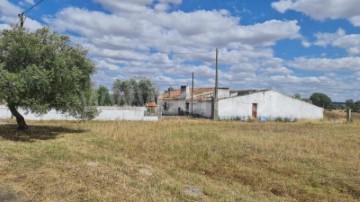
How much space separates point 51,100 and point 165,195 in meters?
12.7

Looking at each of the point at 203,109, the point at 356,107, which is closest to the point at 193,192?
the point at 203,109

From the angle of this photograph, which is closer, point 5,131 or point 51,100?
point 51,100

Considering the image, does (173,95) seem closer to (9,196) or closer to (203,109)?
(203,109)

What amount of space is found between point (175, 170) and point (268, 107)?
46440 mm

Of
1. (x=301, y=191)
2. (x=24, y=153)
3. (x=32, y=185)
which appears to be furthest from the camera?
(x=24, y=153)

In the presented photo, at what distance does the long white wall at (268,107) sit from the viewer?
54.7 m

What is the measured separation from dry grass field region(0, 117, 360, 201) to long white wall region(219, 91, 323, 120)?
1312 inches

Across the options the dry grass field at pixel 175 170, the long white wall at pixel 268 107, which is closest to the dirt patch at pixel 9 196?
the dry grass field at pixel 175 170

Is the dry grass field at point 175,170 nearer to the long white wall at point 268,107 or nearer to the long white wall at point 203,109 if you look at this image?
the long white wall at point 268,107

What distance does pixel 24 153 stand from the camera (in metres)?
14.4

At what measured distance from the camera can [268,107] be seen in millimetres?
57688

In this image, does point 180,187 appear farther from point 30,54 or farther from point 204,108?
point 204,108

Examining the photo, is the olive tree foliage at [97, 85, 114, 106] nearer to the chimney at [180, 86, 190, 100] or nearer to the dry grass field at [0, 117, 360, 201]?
the chimney at [180, 86, 190, 100]

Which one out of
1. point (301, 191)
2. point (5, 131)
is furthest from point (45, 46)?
point (301, 191)
